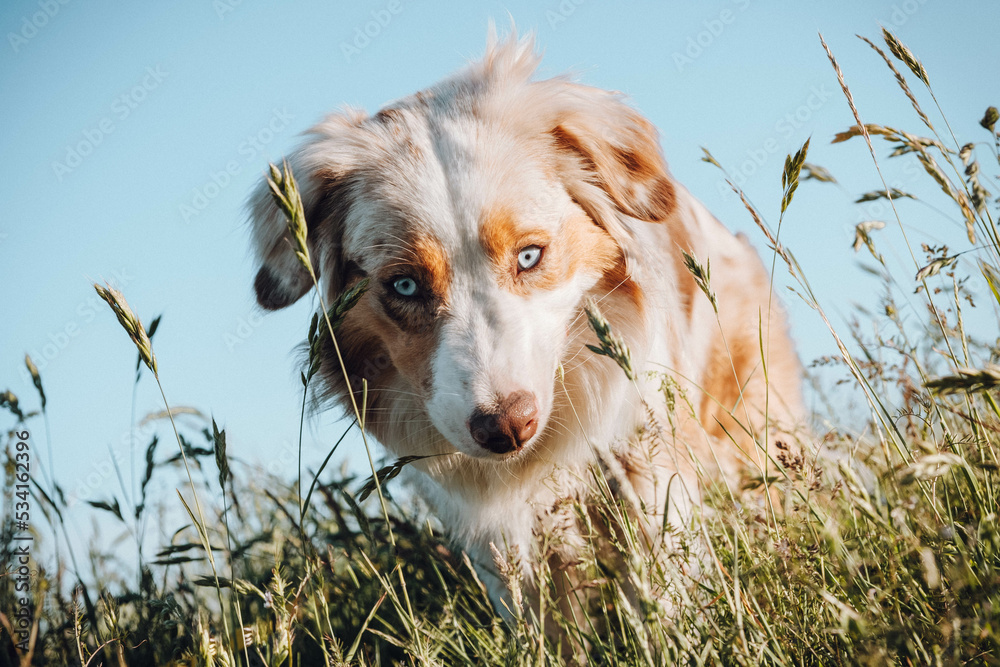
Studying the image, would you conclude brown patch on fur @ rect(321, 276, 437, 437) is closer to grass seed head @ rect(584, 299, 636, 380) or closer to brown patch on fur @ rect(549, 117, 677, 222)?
brown patch on fur @ rect(549, 117, 677, 222)

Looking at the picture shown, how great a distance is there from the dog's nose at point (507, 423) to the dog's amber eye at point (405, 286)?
625mm

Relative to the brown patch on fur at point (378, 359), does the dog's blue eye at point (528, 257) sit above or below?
above

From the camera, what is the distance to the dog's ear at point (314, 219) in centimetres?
282

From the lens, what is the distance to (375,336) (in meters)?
2.72

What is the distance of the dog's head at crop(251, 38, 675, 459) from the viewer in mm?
2141

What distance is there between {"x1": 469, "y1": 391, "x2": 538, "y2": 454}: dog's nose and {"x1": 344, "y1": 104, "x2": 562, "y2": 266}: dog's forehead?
0.61 meters

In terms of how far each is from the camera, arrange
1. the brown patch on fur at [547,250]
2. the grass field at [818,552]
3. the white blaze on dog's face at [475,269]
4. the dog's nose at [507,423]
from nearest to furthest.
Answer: the grass field at [818,552] < the dog's nose at [507,423] < the white blaze on dog's face at [475,269] < the brown patch on fur at [547,250]

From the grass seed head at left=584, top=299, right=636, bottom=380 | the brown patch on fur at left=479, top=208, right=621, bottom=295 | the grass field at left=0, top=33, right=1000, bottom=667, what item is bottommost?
the grass field at left=0, top=33, right=1000, bottom=667

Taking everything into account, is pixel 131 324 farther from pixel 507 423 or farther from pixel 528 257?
pixel 528 257

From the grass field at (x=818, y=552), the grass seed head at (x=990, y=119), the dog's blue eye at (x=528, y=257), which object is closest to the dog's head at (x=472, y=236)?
the dog's blue eye at (x=528, y=257)

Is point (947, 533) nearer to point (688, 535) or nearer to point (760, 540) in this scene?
point (688, 535)

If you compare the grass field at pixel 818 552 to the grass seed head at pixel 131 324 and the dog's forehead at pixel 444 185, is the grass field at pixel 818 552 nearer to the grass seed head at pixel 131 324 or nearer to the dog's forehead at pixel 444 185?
the grass seed head at pixel 131 324

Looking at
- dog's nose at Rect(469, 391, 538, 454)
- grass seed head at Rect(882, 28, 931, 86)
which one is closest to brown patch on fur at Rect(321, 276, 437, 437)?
dog's nose at Rect(469, 391, 538, 454)

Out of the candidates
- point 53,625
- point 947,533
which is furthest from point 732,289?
point 53,625
